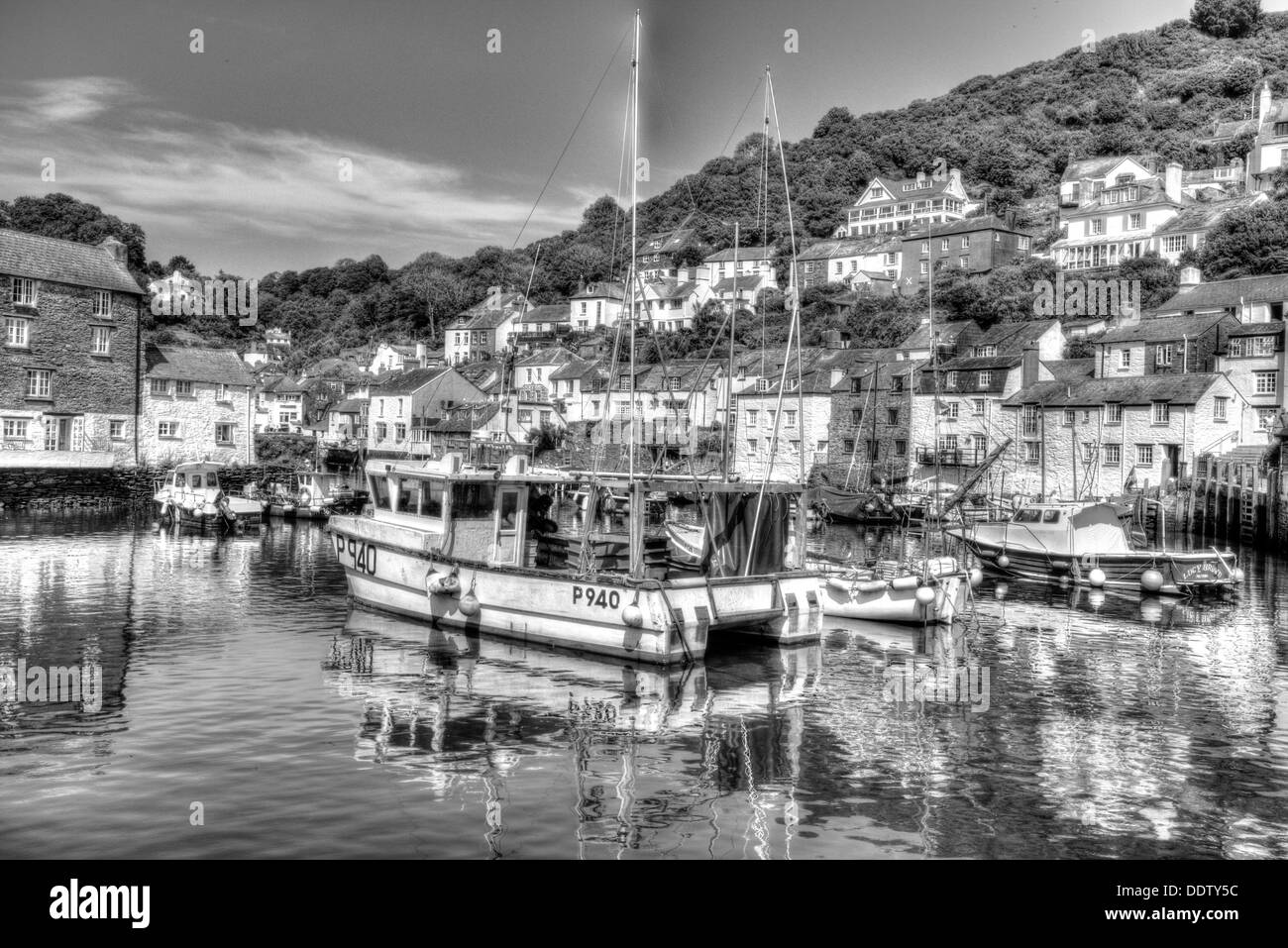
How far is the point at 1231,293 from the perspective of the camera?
5803cm

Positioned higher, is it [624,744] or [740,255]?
[740,255]

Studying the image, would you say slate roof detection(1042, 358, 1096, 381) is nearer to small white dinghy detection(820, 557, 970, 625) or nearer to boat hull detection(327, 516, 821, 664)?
small white dinghy detection(820, 557, 970, 625)

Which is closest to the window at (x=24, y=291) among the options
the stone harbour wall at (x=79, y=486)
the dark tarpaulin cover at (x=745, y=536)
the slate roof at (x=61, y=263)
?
the slate roof at (x=61, y=263)

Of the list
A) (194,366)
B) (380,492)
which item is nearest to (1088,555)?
(380,492)

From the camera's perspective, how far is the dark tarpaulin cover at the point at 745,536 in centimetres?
1997

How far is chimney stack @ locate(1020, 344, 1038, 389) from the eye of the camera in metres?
56.7

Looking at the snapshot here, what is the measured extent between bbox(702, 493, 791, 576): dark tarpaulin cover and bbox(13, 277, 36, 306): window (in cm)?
4328

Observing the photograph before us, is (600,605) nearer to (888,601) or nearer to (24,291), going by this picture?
(888,601)

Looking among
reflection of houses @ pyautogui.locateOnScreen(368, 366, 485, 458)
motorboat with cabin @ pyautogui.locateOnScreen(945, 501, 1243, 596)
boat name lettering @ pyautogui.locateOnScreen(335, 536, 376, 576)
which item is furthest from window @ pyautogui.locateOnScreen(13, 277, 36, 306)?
motorboat with cabin @ pyautogui.locateOnScreen(945, 501, 1243, 596)

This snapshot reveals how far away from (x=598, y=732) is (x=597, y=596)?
162 inches

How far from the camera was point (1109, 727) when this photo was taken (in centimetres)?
1511

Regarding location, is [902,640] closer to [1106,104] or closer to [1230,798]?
[1230,798]

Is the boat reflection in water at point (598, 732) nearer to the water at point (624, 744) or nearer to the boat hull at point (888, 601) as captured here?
the water at point (624, 744)
